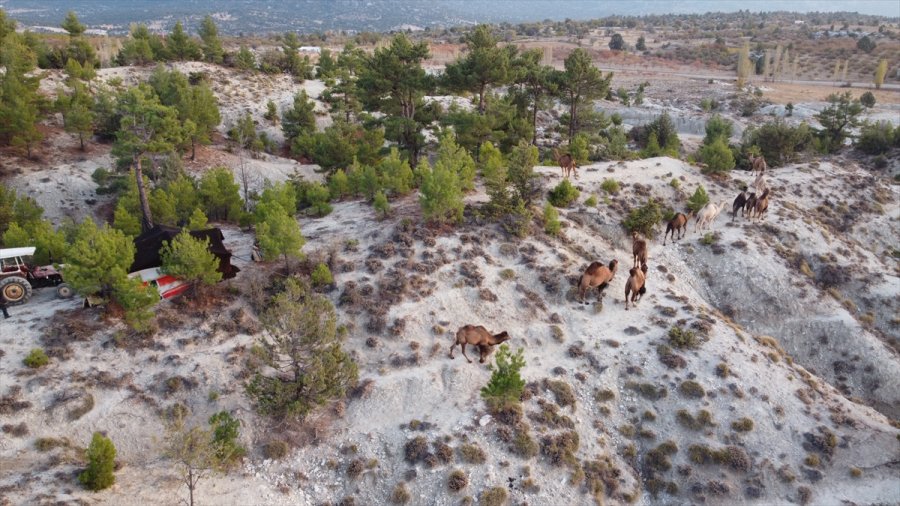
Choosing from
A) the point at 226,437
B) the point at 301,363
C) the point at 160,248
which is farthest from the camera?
the point at 160,248

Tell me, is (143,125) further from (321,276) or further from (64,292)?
(321,276)

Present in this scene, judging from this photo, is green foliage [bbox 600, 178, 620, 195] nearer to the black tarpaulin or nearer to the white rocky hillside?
the white rocky hillside

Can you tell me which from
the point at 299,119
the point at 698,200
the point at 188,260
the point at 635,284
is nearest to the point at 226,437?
the point at 188,260

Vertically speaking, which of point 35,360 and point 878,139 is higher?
point 878,139

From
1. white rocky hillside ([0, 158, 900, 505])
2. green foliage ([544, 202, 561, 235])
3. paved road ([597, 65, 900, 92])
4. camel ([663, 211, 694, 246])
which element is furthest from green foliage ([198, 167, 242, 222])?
paved road ([597, 65, 900, 92])

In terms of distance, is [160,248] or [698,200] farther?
[698,200]

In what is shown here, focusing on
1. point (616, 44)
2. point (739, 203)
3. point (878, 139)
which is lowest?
point (739, 203)
